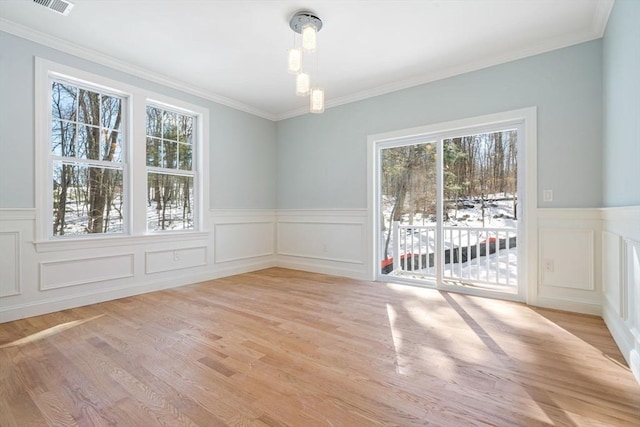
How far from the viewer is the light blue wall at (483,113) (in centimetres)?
280

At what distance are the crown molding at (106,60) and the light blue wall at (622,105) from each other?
4.24m

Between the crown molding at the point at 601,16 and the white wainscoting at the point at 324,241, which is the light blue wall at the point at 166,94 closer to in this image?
the white wainscoting at the point at 324,241

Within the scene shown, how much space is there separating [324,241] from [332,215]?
0.44 m

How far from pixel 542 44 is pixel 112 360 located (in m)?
4.52

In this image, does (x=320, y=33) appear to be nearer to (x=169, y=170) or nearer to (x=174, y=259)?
(x=169, y=170)

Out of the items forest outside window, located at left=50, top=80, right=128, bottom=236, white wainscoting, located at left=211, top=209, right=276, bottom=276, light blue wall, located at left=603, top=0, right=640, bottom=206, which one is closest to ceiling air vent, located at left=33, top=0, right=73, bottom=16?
forest outside window, located at left=50, top=80, right=128, bottom=236

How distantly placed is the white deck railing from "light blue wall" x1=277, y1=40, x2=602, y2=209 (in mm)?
649

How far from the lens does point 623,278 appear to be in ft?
6.79

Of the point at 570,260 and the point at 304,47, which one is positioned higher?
the point at 304,47

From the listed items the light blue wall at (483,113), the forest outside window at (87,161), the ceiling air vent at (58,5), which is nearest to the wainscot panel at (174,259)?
the forest outside window at (87,161)

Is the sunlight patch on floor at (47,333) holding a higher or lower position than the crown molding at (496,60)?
lower

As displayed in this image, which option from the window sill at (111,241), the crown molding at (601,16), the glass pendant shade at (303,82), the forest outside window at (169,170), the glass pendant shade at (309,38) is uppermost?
the crown molding at (601,16)

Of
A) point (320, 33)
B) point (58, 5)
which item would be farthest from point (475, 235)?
point (58, 5)

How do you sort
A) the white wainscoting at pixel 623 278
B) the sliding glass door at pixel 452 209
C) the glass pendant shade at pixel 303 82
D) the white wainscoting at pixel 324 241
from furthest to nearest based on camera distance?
the white wainscoting at pixel 324 241 → the sliding glass door at pixel 452 209 → the glass pendant shade at pixel 303 82 → the white wainscoting at pixel 623 278
